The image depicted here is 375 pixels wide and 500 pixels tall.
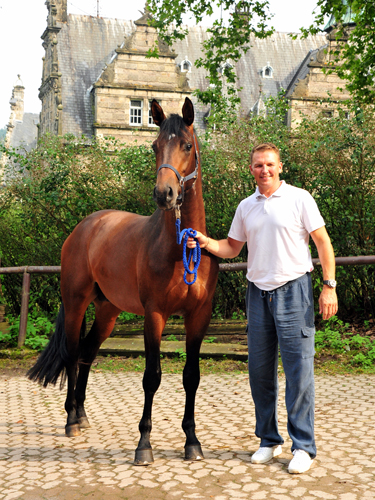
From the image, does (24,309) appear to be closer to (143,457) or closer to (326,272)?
(143,457)

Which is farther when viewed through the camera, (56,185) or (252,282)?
(56,185)

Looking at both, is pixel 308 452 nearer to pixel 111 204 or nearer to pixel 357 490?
pixel 357 490

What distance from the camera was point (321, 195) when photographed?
7.66 m

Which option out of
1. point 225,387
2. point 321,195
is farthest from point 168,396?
point 321,195

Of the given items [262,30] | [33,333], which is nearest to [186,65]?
[262,30]

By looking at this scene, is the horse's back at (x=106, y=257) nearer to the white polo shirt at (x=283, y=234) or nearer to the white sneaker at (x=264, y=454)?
the white polo shirt at (x=283, y=234)

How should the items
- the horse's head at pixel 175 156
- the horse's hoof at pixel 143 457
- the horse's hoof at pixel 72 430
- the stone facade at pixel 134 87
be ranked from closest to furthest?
the horse's head at pixel 175 156 < the horse's hoof at pixel 143 457 < the horse's hoof at pixel 72 430 < the stone facade at pixel 134 87

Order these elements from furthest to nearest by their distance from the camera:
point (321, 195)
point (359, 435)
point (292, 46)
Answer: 1. point (292, 46)
2. point (321, 195)
3. point (359, 435)

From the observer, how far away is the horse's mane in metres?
3.40

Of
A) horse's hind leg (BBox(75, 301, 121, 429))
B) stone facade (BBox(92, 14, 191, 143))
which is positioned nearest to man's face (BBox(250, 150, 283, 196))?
horse's hind leg (BBox(75, 301, 121, 429))

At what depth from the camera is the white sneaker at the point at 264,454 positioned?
11.4ft

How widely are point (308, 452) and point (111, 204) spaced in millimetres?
6024

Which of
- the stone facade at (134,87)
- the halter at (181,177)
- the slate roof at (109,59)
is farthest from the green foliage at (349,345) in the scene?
the slate roof at (109,59)

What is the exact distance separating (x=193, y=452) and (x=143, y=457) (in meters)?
0.34
